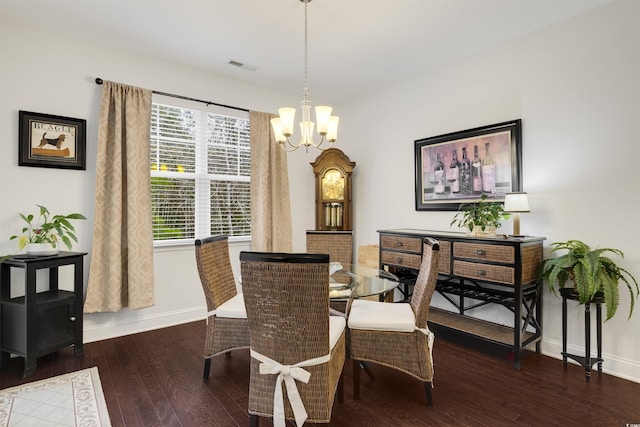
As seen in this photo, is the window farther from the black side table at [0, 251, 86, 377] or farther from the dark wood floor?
the dark wood floor

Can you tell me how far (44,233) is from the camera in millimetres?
2879

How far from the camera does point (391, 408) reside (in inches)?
84.2

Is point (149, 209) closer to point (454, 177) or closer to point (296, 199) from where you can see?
point (296, 199)

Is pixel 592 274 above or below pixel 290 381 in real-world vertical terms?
above

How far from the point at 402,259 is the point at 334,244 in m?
0.73

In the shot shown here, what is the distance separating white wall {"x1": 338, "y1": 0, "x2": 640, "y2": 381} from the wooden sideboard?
8.3 inches

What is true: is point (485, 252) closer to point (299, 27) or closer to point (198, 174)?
point (299, 27)

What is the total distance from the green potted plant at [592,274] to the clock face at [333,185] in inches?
101

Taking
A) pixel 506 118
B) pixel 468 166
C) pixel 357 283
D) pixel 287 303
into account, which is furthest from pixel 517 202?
pixel 287 303

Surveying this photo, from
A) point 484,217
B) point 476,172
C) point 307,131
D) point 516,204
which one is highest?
point 307,131

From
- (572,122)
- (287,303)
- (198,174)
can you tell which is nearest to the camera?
(287,303)

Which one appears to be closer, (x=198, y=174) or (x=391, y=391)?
(x=391, y=391)

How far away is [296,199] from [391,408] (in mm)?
3108

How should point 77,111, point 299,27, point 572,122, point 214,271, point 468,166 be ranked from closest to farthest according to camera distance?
1. point 214,271
2. point 572,122
3. point 299,27
4. point 77,111
5. point 468,166
